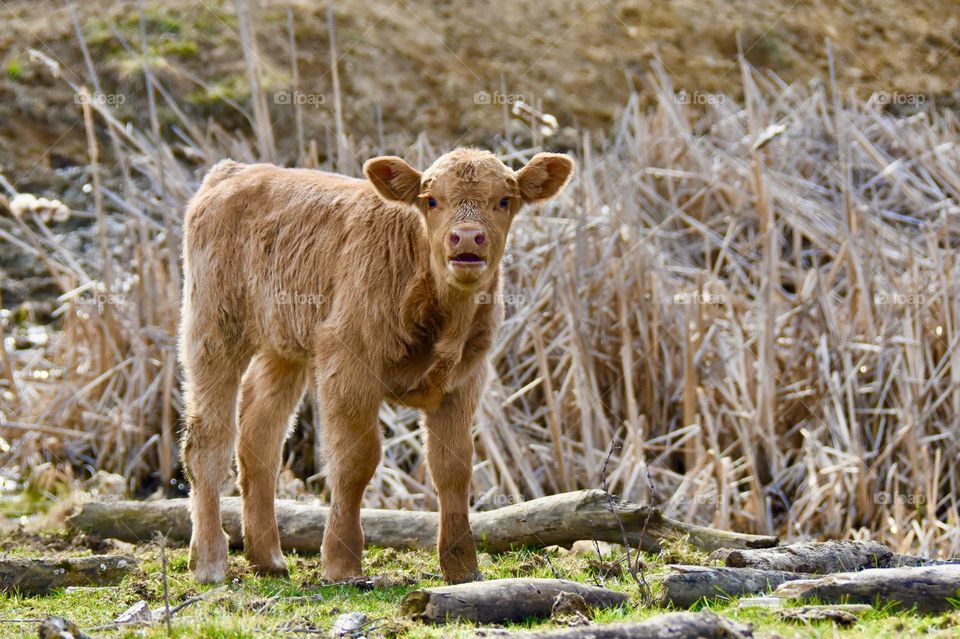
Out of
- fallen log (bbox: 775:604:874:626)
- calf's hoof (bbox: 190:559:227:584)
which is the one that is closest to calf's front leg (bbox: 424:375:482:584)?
calf's hoof (bbox: 190:559:227:584)

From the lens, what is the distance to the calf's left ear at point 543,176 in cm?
652

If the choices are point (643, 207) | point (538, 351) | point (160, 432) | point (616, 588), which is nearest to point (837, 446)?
point (538, 351)

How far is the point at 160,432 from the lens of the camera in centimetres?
1006

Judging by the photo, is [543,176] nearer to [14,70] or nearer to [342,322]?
[342,322]

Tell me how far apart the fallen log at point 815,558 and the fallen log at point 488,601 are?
95 cm

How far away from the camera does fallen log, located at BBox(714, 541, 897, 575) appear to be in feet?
18.3

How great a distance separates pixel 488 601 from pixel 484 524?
2.23 metres

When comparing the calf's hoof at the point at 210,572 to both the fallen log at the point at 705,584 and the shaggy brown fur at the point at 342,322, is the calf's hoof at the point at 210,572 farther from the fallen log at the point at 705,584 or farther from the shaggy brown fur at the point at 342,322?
the fallen log at the point at 705,584

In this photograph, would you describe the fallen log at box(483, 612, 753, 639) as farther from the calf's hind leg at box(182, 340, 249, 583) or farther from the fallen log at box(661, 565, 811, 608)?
the calf's hind leg at box(182, 340, 249, 583)

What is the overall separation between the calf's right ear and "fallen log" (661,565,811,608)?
251 cm

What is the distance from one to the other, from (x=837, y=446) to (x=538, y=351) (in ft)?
7.78

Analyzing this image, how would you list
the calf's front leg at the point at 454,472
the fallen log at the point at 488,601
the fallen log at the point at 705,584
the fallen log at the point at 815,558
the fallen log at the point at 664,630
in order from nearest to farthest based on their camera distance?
the fallen log at the point at 664,630 < the fallen log at the point at 488,601 < the fallen log at the point at 705,584 < the fallen log at the point at 815,558 < the calf's front leg at the point at 454,472

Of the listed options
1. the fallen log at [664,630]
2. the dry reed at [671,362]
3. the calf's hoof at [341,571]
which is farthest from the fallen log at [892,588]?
the dry reed at [671,362]

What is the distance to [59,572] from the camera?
19.9ft
